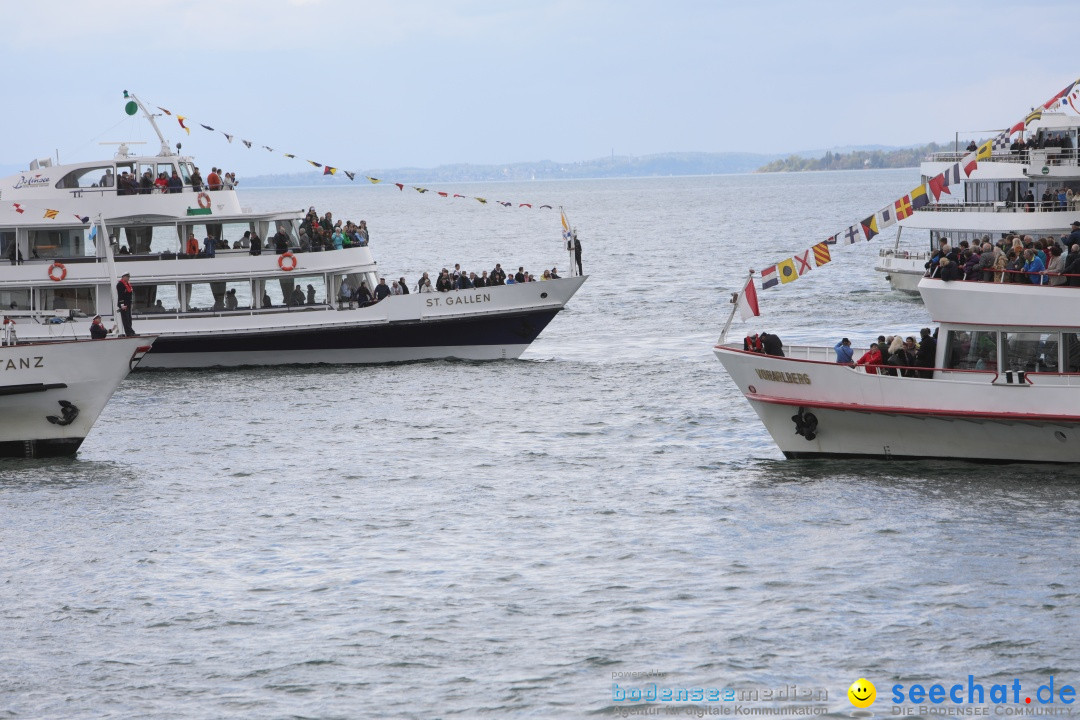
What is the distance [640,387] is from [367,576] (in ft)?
58.5

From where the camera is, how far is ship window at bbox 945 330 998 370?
83.4 ft

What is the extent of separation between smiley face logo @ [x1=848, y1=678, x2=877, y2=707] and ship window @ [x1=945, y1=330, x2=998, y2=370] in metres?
10.0

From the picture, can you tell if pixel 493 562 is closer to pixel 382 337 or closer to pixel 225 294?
pixel 382 337

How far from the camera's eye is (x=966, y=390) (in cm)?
2516

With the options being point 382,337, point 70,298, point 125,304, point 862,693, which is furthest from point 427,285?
point 862,693

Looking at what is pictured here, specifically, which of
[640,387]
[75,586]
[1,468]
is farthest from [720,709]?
[640,387]

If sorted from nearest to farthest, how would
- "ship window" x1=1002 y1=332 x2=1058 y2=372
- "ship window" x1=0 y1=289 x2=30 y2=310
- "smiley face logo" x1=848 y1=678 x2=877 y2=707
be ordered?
"smiley face logo" x1=848 y1=678 x2=877 y2=707 < "ship window" x1=1002 y1=332 x2=1058 y2=372 < "ship window" x1=0 y1=289 x2=30 y2=310

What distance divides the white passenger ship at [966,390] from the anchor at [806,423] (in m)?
0.02

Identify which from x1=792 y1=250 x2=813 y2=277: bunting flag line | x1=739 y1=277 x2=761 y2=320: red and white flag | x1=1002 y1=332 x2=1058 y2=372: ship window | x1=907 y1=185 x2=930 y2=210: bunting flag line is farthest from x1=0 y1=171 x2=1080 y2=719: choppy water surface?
x1=907 y1=185 x2=930 y2=210: bunting flag line

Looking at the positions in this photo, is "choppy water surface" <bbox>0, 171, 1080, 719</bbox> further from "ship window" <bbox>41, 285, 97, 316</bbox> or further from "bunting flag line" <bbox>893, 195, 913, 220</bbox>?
"ship window" <bbox>41, 285, 97, 316</bbox>

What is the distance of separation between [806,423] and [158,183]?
78.2 ft

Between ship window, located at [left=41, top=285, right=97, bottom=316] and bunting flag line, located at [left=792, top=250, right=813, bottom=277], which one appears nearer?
bunting flag line, located at [left=792, top=250, right=813, bottom=277]

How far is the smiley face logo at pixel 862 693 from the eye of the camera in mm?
16431

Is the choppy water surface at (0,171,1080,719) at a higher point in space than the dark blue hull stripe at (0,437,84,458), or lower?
lower
